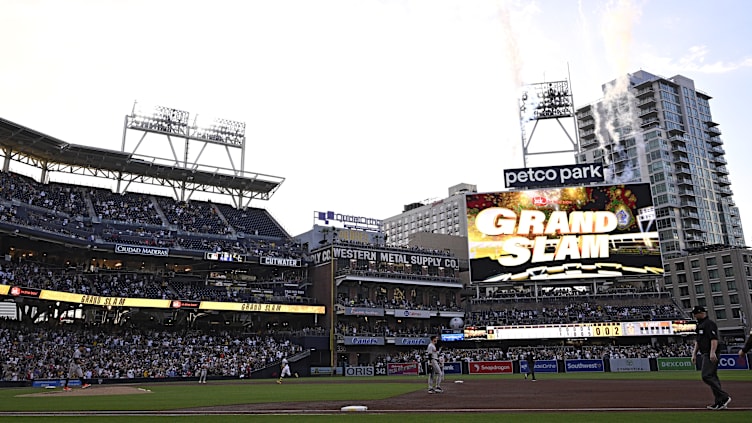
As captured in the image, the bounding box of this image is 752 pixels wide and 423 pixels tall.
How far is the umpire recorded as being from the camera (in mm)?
12984

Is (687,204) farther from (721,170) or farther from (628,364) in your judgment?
(628,364)

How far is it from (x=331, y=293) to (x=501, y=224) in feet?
75.0

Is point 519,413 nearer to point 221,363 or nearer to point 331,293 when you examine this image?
point 221,363

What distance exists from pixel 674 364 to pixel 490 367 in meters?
15.3

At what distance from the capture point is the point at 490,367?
5306 centimetres

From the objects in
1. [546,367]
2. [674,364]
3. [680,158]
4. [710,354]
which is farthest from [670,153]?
[710,354]

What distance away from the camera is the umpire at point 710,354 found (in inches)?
511

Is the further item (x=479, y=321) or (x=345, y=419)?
(x=479, y=321)

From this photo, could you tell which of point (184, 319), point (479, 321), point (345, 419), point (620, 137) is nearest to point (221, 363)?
point (184, 319)

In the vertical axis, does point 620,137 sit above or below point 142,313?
above

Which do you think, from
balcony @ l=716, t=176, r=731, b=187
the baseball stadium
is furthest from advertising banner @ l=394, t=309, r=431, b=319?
balcony @ l=716, t=176, r=731, b=187

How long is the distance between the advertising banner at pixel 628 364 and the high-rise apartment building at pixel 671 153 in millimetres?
81865

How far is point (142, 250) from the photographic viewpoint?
213 feet

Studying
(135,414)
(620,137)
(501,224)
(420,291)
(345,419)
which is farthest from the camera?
(620,137)
